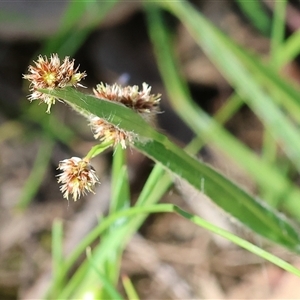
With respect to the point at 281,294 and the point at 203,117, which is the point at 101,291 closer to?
the point at 281,294

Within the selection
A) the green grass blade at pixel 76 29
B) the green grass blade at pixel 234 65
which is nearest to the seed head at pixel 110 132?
the green grass blade at pixel 234 65

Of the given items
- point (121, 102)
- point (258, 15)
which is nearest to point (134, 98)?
point (121, 102)

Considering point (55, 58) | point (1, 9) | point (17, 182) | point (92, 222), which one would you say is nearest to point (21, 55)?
point (1, 9)

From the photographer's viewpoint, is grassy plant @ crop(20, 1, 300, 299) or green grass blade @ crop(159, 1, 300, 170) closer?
grassy plant @ crop(20, 1, 300, 299)

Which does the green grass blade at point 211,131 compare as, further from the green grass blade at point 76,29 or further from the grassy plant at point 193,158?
the green grass blade at point 76,29

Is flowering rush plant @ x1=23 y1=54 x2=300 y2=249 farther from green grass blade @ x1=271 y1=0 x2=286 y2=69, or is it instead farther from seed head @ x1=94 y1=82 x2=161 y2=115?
green grass blade @ x1=271 y1=0 x2=286 y2=69

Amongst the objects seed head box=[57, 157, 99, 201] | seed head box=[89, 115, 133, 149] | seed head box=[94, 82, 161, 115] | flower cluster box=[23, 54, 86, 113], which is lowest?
seed head box=[57, 157, 99, 201]

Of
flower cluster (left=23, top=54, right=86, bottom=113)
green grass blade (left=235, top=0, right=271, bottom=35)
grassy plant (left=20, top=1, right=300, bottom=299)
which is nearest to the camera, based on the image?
flower cluster (left=23, top=54, right=86, bottom=113)

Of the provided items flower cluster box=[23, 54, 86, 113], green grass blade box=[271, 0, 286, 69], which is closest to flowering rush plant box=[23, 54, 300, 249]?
flower cluster box=[23, 54, 86, 113]
